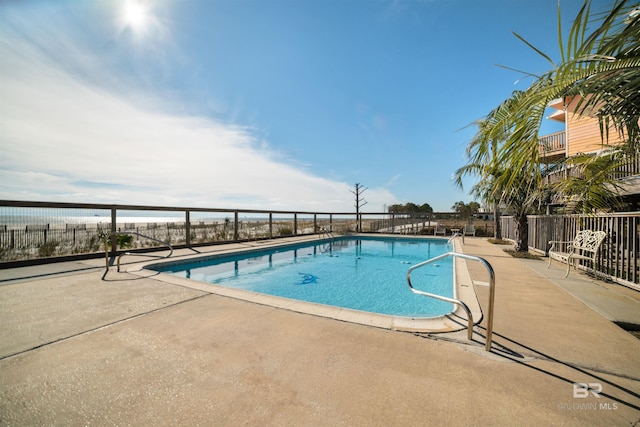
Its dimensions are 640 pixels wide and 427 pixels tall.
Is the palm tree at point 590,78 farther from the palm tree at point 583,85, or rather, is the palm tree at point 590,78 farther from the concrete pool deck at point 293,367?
the concrete pool deck at point 293,367

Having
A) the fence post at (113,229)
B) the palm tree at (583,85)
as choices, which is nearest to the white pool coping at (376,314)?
the palm tree at (583,85)

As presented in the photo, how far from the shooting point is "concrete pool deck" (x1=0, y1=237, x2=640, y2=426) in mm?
1438

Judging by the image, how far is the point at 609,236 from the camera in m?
4.68

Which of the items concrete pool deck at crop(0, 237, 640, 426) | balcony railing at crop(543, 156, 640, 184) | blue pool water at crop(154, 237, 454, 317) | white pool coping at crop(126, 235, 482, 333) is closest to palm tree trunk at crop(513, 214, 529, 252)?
balcony railing at crop(543, 156, 640, 184)

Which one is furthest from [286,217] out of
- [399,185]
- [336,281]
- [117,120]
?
[399,185]

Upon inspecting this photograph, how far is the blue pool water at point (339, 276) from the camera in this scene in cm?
483

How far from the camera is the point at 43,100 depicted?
6047 millimetres

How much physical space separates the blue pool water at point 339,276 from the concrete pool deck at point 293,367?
2.00 m

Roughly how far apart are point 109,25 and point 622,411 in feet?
31.1

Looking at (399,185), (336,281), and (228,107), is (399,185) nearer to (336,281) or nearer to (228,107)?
(228,107)

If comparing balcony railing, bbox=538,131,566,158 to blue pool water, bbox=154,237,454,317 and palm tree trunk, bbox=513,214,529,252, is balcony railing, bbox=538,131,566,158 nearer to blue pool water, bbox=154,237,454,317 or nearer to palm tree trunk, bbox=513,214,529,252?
palm tree trunk, bbox=513,214,529,252

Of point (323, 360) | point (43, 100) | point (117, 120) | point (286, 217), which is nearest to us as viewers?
point (323, 360)

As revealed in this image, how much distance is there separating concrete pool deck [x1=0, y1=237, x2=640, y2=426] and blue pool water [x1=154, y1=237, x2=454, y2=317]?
78.8 inches

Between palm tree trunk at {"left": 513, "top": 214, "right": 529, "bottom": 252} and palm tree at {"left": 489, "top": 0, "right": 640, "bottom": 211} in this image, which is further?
palm tree trunk at {"left": 513, "top": 214, "right": 529, "bottom": 252}
